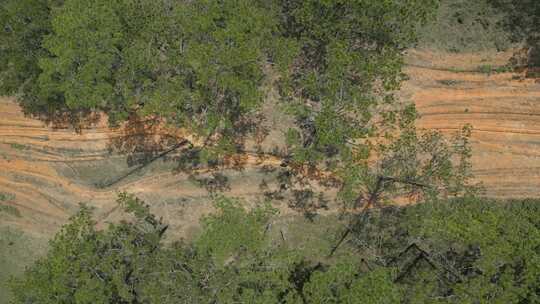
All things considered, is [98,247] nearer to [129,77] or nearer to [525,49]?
[129,77]

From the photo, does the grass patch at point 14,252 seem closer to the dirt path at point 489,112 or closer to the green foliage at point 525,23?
the dirt path at point 489,112

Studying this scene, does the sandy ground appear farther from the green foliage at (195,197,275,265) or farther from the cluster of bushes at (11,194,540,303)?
the green foliage at (195,197,275,265)

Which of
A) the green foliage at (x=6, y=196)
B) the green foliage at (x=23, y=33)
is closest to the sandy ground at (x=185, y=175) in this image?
the green foliage at (x=6, y=196)

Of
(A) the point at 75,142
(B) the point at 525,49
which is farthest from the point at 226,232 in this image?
(B) the point at 525,49

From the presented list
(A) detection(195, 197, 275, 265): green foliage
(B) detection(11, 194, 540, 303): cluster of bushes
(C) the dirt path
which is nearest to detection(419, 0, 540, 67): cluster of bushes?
(C) the dirt path

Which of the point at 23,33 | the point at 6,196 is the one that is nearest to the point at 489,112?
the point at 23,33
